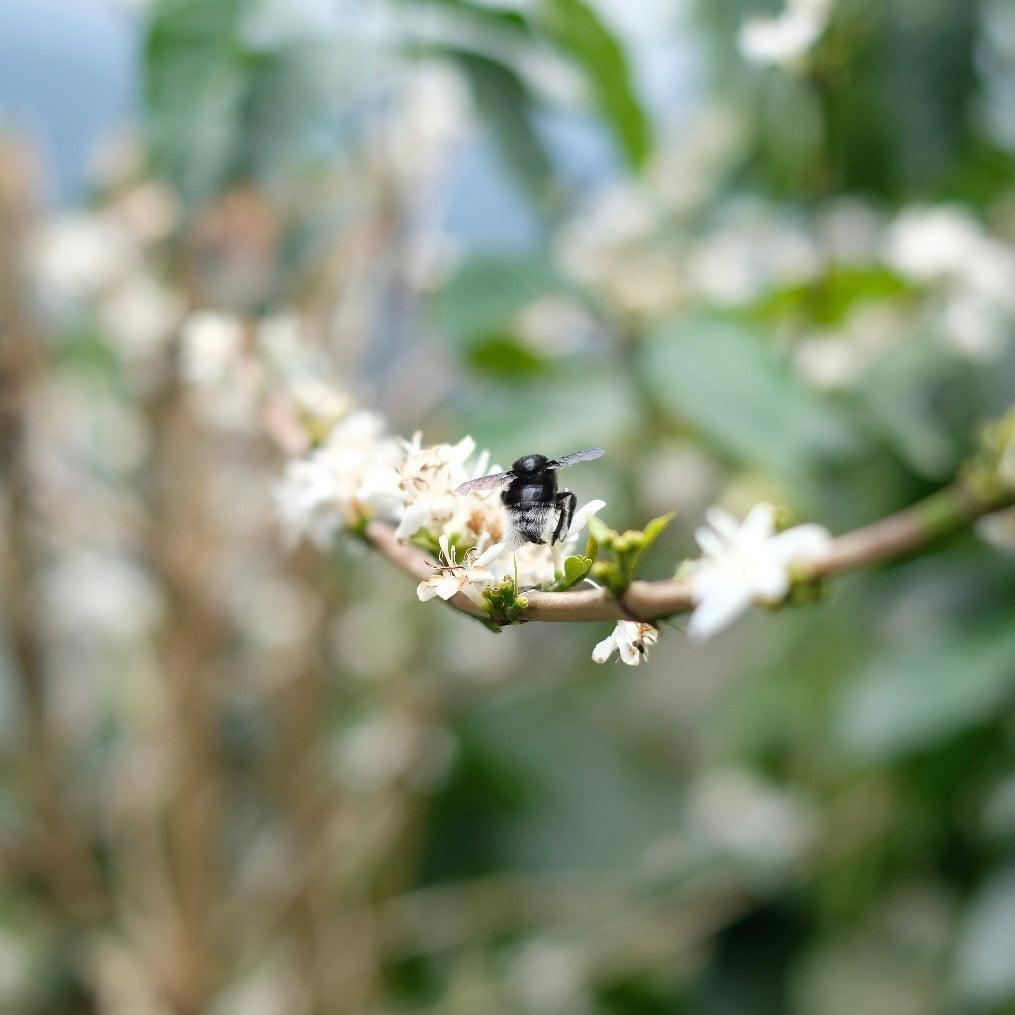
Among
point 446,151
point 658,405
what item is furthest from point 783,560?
point 446,151

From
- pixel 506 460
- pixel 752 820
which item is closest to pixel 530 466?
pixel 506 460

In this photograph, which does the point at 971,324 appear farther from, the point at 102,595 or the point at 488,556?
the point at 102,595

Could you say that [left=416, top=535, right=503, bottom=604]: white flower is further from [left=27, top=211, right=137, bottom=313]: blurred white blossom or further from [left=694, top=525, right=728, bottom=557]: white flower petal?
[left=27, top=211, right=137, bottom=313]: blurred white blossom

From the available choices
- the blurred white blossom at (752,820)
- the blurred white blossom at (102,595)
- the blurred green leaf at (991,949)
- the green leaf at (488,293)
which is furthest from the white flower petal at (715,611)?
the blurred white blossom at (102,595)

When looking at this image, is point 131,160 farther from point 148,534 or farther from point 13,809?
point 13,809

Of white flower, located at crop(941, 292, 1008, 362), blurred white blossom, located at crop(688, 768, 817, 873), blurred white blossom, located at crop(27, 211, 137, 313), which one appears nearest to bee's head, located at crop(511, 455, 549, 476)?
white flower, located at crop(941, 292, 1008, 362)

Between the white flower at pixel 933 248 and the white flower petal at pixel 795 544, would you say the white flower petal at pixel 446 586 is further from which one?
the white flower at pixel 933 248

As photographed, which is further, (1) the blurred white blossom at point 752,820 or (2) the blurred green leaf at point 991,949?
(1) the blurred white blossom at point 752,820
